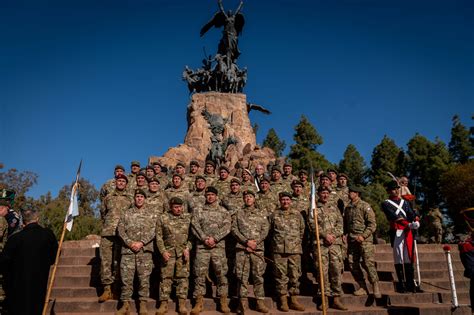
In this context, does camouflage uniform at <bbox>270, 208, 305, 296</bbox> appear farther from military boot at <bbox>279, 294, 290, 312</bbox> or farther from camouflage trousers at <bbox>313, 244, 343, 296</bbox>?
camouflage trousers at <bbox>313, 244, 343, 296</bbox>

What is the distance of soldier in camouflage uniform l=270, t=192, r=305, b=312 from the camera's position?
550 cm

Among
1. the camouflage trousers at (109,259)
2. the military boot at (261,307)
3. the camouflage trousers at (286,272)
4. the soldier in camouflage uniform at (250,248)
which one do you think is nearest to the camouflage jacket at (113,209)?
the camouflage trousers at (109,259)

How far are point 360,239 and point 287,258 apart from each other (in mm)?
1273

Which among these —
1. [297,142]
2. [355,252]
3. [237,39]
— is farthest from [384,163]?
[355,252]

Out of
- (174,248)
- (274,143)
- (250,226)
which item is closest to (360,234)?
(250,226)

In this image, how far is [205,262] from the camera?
5.43 metres

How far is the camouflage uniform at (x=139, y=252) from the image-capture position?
5262 millimetres

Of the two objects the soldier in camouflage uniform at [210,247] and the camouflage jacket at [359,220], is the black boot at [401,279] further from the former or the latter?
the soldier in camouflage uniform at [210,247]

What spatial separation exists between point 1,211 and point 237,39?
891 inches

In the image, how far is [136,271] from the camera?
5371 millimetres

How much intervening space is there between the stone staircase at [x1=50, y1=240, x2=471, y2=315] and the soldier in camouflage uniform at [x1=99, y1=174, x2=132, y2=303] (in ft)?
1.12

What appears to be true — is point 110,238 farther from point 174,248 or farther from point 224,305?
point 224,305

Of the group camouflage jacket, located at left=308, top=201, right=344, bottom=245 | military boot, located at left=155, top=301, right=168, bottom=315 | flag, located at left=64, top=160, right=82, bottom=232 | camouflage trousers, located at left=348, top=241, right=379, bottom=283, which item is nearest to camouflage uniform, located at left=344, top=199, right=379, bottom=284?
camouflage trousers, located at left=348, top=241, right=379, bottom=283

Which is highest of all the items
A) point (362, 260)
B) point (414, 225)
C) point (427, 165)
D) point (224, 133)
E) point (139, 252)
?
point (427, 165)
